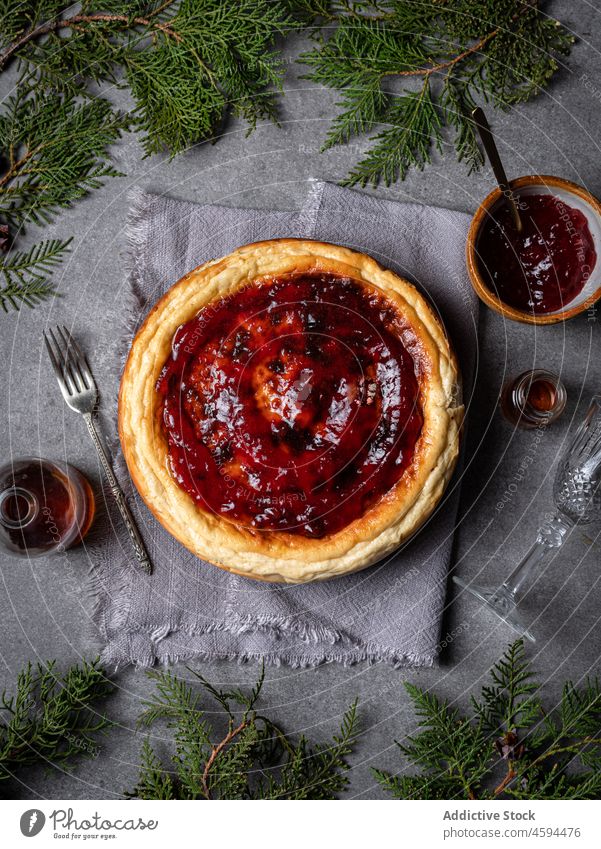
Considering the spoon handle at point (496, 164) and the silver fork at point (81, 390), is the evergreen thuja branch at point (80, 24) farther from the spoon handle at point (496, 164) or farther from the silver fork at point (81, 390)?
the spoon handle at point (496, 164)

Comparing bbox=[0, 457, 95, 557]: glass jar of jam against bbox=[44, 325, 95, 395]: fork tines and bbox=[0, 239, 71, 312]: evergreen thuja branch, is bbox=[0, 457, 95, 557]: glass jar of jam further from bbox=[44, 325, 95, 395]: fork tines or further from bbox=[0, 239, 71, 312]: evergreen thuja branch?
bbox=[0, 239, 71, 312]: evergreen thuja branch

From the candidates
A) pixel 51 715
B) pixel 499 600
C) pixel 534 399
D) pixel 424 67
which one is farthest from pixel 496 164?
pixel 51 715

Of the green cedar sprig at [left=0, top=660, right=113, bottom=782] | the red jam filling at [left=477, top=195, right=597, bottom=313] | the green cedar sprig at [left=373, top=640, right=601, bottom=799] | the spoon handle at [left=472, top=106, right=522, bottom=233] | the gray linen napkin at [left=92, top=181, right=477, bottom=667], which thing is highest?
the spoon handle at [left=472, top=106, right=522, bottom=233]

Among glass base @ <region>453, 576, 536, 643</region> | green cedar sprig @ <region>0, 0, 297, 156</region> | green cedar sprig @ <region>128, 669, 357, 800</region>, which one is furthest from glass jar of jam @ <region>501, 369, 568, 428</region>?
green cedar sprig @ <region>0, 0, 297, 156</region>

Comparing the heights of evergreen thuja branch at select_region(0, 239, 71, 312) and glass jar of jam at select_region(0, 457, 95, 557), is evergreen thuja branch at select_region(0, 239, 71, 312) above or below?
above

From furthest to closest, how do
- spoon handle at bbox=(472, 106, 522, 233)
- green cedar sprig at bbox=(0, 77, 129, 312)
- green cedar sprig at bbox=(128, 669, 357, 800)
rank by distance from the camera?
green cedar sprig at bbox=(0, 77, 129, 312) < green cedar sprig at bbox=(128, 669, 357, 800) < spoon handle at bbox=(472, 106, 522, 233)
